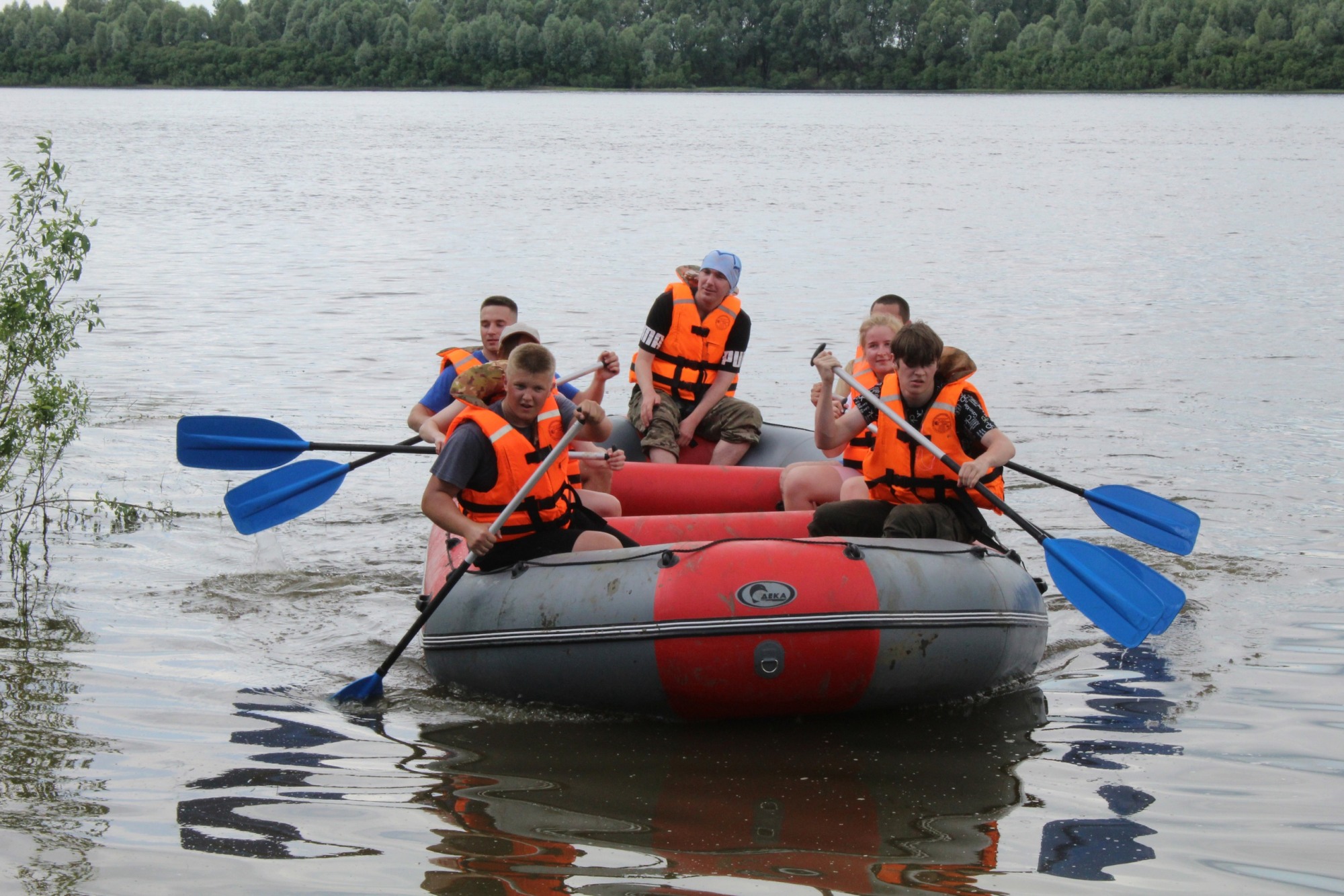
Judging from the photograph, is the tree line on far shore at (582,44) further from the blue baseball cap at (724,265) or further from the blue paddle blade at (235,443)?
the blue paddle blade at (235,443)

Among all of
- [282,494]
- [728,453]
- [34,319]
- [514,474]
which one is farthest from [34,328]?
[728,453]

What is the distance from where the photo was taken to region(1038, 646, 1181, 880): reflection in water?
143 inches

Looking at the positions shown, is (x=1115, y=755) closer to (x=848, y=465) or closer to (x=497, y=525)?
Answer: (x=848, y=465)

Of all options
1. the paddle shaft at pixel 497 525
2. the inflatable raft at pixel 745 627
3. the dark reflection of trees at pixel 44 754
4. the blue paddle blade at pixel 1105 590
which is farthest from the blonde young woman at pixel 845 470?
the dark reflection of trees at pixel 44 754

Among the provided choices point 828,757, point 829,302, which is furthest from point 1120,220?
point 828,757

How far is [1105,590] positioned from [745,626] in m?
1.35

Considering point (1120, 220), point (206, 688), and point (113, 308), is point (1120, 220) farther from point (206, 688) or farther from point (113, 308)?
point (206, 688)

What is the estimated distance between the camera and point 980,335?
13.3m

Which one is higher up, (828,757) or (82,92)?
(82,92)

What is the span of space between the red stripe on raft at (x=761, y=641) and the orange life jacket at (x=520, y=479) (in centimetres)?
59

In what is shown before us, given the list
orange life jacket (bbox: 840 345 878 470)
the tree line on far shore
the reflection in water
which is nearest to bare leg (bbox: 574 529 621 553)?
orange life jacket (bbox: 840 345 878 470)

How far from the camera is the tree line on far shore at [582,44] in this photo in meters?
60.9

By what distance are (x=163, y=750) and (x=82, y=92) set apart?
237ft

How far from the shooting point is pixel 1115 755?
4.36 meters
